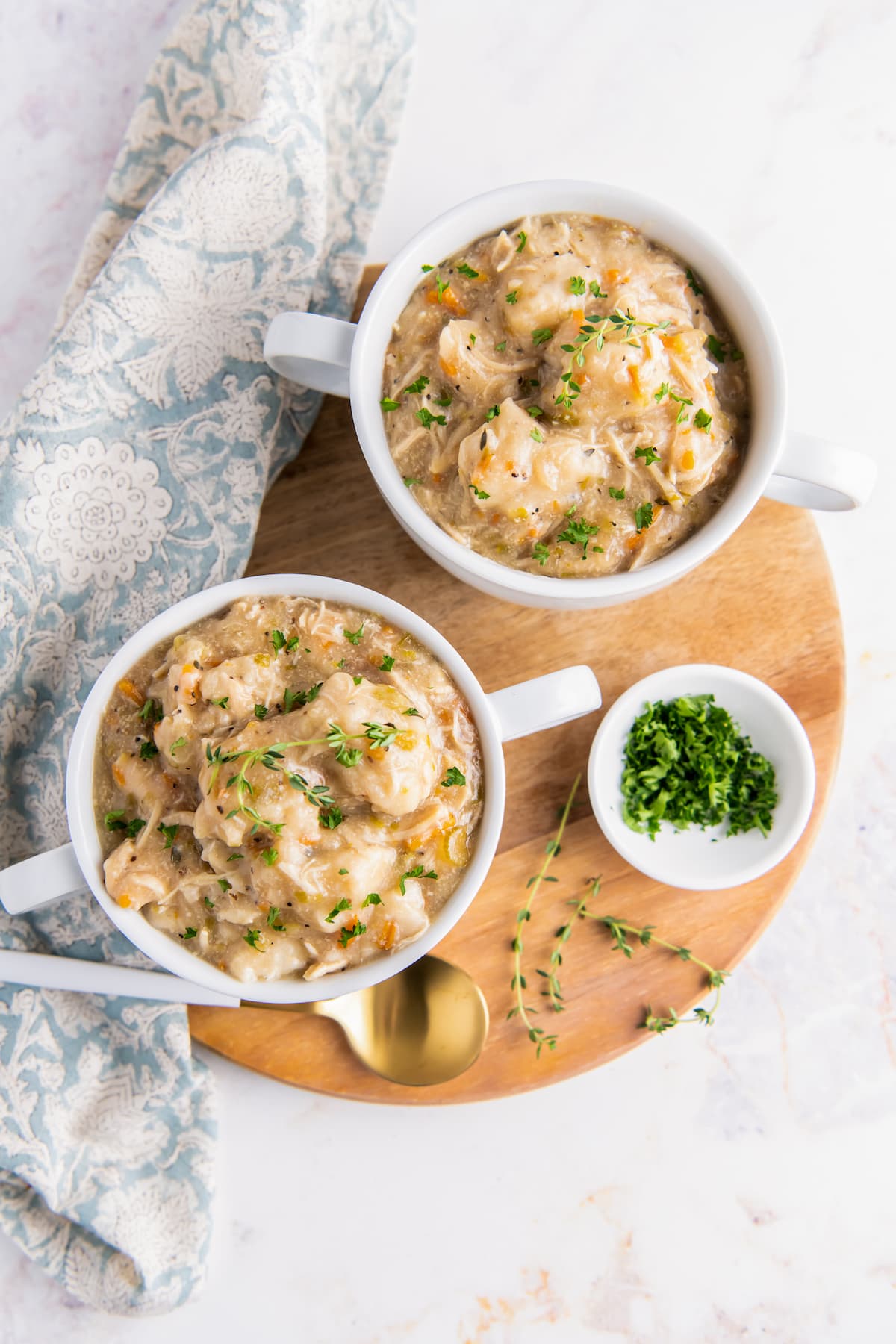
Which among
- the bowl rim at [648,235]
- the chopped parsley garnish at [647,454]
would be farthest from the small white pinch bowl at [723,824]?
the chopped parsley garnish at [647,454]

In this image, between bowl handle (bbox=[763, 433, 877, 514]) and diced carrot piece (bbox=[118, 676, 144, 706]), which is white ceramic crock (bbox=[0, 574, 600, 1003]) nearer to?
diced carrot piece (bbox=[118, 676, 144, 706])

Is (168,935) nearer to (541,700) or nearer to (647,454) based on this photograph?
(541,700)

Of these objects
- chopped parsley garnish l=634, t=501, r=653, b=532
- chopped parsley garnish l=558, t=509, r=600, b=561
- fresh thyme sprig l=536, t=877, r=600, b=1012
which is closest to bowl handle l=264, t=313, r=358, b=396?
chopped parsley garnish l=558, t=509, r=600, b=561

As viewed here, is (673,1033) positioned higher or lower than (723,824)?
lower

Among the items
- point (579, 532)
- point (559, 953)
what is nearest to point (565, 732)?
point (559, 953)

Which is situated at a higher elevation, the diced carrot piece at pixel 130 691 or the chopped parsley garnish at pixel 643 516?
the chopped parsley garnish at pixel 643 516

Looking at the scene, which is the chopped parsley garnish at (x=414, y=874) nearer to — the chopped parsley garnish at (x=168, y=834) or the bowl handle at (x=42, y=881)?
the chopped parsley garnish at (x=168, y=834)

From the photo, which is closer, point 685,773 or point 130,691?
point 130,691

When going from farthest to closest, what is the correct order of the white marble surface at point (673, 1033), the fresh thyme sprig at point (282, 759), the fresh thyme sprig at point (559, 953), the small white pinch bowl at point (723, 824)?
the white marble surface at point (673, 1033), the fresh thyme sprig at point (559, 953), the small white pinch bowl at point (723, 824), the fresh thyme sprig at point (282, 759)
